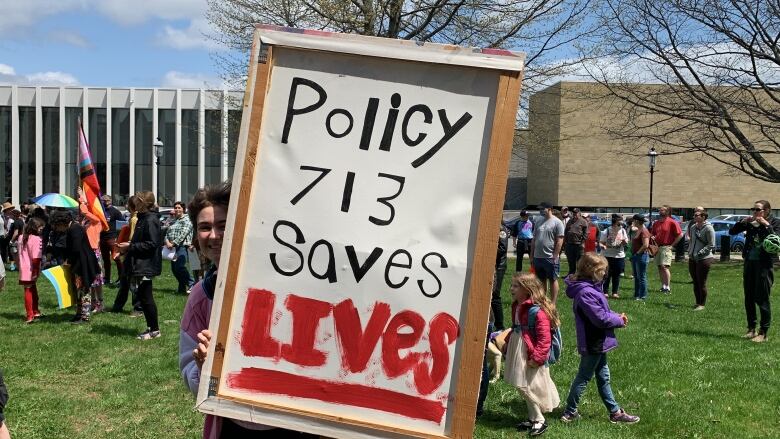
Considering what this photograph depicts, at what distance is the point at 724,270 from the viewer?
2238 cm

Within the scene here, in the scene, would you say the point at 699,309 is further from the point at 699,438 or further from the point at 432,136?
the point at 432,136

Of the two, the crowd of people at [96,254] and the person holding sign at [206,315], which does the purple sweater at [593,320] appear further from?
the crowd of people at [96,254]

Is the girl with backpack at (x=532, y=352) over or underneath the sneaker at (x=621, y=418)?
over

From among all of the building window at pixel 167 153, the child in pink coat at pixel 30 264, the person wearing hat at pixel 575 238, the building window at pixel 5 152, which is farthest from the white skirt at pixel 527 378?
the building window at pixel 5 152

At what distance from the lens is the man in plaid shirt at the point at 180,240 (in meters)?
11.6

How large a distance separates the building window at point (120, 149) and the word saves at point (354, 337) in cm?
4816

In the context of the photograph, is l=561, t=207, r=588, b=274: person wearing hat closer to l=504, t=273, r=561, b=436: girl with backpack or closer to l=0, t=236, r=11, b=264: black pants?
l=504, t=273, r=561, b=436: girl with backpack

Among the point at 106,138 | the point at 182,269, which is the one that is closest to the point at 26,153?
the point at 106,138

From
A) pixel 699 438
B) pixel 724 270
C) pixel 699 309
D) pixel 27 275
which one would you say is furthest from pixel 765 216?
pixel 724 270

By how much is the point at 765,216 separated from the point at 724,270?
44.9 ft

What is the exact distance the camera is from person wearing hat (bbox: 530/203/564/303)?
471 inches

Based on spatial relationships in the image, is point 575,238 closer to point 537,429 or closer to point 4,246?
point 537,429

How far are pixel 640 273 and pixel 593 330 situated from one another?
8914 mm

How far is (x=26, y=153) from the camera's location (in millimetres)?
47688
